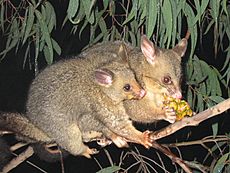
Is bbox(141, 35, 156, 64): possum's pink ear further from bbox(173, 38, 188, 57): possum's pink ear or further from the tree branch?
the tree branch

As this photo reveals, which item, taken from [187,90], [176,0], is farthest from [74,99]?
[187,90]

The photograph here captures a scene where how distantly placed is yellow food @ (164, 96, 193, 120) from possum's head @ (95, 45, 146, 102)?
19 cm

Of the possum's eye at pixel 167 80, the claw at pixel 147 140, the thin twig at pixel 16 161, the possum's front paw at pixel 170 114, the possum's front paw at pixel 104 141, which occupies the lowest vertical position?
the thin twig at pixel 16 161

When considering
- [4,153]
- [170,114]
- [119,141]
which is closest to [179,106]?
[170,114]

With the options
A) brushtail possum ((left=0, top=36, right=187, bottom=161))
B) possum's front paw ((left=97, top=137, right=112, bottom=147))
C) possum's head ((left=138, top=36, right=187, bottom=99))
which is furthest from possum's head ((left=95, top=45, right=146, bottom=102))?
possum's front paw ((left=97, top=137, right=112, bottom=147))

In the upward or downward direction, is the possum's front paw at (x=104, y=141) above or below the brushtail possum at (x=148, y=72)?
below

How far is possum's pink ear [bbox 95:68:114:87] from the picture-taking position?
412cm

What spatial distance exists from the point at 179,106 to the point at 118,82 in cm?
51

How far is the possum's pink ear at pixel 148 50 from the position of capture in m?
→ 4.27

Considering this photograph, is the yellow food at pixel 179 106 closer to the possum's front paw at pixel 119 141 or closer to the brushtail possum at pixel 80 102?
the brushtail possum at pixel 80 102

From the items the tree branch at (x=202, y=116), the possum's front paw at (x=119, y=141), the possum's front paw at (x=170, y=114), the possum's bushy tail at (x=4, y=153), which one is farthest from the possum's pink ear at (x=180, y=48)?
the possum's bushy tail at (x=4, y=153)

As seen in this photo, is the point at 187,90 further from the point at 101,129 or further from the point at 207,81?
the point at 101,129

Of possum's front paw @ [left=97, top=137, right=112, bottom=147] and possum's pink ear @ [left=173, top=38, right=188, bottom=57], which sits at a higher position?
possum's pink ear @ [left=173, top=38, right=188, bottom=57]

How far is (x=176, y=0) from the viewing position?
4094 mm
